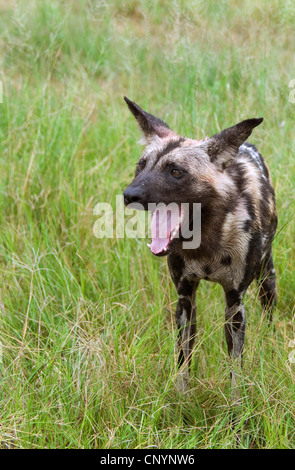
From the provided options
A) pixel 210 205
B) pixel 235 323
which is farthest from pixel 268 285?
pixel 210 205

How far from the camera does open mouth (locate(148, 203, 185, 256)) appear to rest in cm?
291

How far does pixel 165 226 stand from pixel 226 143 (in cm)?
50

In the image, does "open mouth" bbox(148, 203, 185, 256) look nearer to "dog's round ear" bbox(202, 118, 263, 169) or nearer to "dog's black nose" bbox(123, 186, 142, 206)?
"dog's black nose" bbox(123, 186, 142, 206)

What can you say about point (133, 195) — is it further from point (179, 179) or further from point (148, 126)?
point (148, 126)

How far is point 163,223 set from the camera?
299 centimetres

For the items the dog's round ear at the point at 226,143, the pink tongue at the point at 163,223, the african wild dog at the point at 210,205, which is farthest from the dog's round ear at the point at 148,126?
the pink tongue at the point at 163,223

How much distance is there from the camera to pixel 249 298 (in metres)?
3.56

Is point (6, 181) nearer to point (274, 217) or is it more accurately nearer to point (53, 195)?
point (53, 195)

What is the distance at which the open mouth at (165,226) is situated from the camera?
291cm

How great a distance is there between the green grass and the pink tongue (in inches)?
20.2

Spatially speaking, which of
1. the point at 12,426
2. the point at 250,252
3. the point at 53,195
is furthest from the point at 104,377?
the point at 53,195

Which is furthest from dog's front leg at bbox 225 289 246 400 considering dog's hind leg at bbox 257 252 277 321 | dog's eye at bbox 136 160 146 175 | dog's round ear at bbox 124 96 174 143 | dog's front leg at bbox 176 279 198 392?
dog's round ear at bbox 124 96 174 143
